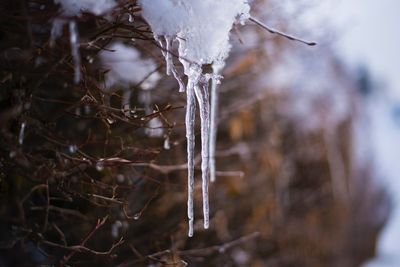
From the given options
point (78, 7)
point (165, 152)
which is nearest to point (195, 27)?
point (78, 7)

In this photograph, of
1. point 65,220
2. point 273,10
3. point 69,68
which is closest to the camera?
point 69,68

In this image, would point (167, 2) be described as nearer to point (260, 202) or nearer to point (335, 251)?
point (260, 202)

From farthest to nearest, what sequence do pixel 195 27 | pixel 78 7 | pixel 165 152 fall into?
1. pixel 165 152
2. pixel 195 27
3. pixel 78 7

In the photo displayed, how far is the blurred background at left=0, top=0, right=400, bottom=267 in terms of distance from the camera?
2039 millimetres

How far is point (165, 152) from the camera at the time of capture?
10.7 feet

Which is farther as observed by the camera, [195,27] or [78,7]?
[195,27]

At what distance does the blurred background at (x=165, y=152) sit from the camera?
2039 millimetres

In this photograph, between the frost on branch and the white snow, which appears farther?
the frost on branch

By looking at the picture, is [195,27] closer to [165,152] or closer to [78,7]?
[78,7]

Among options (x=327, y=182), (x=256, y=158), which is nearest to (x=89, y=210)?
(x=256, y=158)

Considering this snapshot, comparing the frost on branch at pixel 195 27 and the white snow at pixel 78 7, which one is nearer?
the white snow at pixel 78 7

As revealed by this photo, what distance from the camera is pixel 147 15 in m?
1.93

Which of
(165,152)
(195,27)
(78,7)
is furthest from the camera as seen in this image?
(165,152)

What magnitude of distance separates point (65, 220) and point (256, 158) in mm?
3748
